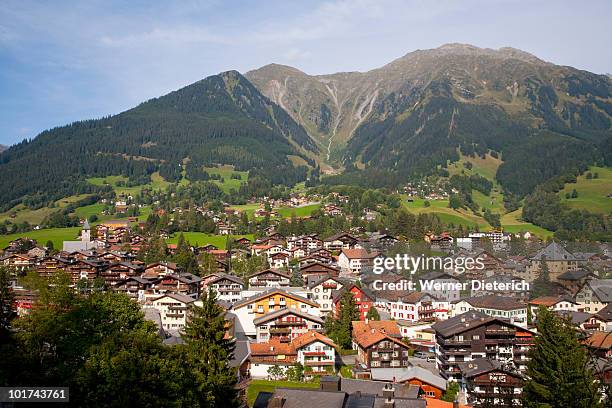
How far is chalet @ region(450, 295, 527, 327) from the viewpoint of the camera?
198ft

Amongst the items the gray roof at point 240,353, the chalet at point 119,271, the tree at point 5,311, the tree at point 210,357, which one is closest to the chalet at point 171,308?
the gray roof at point 240,353

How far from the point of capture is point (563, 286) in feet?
261

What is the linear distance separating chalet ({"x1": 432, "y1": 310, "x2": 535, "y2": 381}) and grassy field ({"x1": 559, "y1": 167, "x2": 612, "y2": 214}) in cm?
9829

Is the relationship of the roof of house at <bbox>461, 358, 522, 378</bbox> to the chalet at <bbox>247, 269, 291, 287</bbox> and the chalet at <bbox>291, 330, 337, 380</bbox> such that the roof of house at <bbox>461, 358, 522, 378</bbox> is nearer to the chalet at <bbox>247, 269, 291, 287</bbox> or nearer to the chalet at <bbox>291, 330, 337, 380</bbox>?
the chalet at <bbox>291, 330, 337, 380</bbox>

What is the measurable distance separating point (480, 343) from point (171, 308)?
33.2 meters

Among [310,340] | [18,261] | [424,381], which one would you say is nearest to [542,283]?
[424,381]

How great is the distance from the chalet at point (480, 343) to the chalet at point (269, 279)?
102ft

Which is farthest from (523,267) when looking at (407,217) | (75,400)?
(75,400)

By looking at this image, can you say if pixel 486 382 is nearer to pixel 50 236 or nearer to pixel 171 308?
pixel 171 308

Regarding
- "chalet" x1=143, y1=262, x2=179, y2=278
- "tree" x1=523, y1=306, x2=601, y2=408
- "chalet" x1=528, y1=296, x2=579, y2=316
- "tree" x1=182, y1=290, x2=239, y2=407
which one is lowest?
"chalet" x1=528, y1=296, x2=579, y2=316

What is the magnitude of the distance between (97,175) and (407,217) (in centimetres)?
12377

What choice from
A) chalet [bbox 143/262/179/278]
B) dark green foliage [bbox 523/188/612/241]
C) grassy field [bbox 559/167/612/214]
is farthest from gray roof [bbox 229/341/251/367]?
grassy field [bbox 559/167/612/214]

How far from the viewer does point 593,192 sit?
147250 mm

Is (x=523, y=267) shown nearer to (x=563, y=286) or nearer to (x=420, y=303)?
(x=563, y=286)
